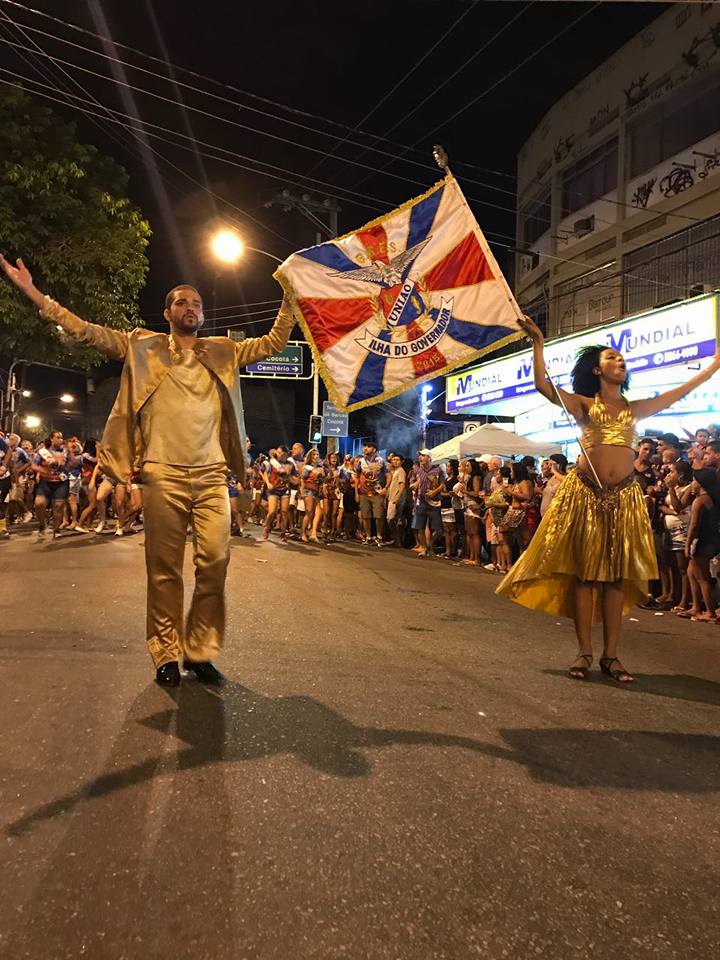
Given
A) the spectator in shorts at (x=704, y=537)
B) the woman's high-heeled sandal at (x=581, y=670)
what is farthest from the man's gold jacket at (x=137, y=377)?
the spectator in shorts at (x=704, y=537)

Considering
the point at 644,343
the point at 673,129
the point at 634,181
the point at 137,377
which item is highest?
the point at 673,129

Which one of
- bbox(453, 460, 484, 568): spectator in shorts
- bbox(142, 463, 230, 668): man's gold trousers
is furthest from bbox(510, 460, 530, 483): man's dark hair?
bbox(142, 463, 230, 668): man's gold trousers

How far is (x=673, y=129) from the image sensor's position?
760 inches

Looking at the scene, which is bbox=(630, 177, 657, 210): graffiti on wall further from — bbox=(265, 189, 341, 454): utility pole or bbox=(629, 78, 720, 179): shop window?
bbox=(265, 189, 341, 454): utility pole

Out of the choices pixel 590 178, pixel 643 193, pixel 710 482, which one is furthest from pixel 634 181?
pixel 710 482

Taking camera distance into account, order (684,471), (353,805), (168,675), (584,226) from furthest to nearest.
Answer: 1. (584,226)
2. (684,471)
3. (168,675)
4. (353,805)

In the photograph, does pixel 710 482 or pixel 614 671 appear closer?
pixel 614 671

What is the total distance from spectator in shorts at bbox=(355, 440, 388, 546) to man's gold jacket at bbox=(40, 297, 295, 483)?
1075 centimetres

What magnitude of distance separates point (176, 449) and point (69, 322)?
36.2 inches

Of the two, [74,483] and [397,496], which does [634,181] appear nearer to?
[397,496]

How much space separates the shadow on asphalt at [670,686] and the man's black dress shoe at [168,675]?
7.24ft

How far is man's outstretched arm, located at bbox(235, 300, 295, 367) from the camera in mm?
4359

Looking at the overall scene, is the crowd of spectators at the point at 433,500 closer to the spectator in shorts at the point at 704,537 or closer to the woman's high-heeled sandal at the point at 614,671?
the spectator in shorts at the point at 704,537

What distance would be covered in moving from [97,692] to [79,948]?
209 centimetres
